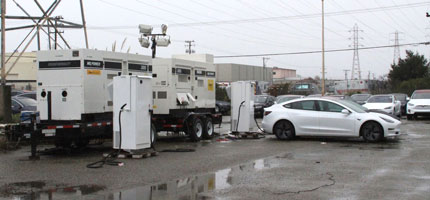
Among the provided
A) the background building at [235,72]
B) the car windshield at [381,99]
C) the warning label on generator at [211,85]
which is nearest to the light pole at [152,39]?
the warning label on generator at [211,85]

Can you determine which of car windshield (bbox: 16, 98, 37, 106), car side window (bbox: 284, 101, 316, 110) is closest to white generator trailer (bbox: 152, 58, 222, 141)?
car side window (bbox: 284, 101, 316, 110)

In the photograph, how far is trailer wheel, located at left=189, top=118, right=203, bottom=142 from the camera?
16.5 m

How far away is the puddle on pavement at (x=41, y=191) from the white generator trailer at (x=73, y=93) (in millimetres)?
3734

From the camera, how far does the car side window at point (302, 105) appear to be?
16.3 m

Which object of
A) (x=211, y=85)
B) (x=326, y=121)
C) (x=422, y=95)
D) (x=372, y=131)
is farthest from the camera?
(x=422, y=95)

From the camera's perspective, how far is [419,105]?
2695cm

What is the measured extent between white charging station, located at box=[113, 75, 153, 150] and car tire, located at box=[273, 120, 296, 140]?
5.88m

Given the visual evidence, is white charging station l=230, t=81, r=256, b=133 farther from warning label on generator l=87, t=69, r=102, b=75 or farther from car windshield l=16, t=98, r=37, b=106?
car windshield l=16, t=98, r=37, b=106

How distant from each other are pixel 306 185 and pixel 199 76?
10.1 m

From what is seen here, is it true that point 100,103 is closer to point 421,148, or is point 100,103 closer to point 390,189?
point 390,189

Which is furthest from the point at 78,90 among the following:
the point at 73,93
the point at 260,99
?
the point at 260,99

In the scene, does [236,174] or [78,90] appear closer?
[236,174]

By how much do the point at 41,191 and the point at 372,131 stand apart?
35.3 ft

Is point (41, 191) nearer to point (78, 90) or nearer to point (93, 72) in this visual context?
point (78, 90)
